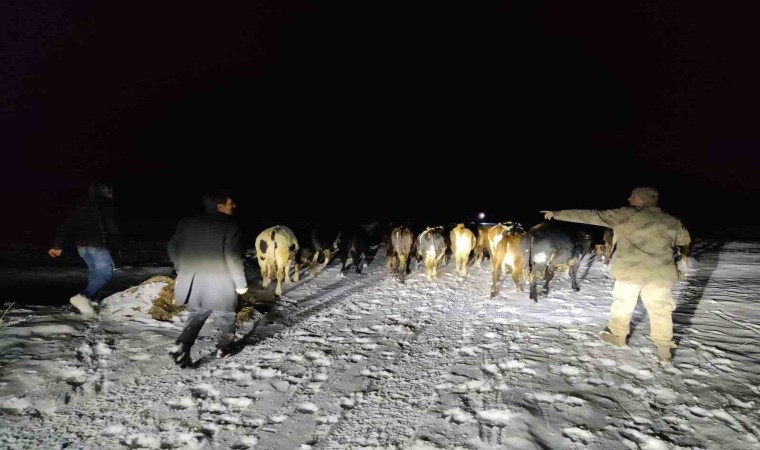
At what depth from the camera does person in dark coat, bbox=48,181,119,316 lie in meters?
6.24

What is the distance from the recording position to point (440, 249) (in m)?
9.86

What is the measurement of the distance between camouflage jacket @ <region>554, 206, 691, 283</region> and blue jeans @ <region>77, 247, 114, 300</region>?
22.0 feet

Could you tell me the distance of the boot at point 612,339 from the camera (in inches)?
208

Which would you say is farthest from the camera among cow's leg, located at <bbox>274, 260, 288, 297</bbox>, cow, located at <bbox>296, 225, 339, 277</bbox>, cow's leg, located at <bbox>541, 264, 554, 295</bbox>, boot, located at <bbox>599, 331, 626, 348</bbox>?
cow, located at <bbox>296, 225, 339, 277</bbox>

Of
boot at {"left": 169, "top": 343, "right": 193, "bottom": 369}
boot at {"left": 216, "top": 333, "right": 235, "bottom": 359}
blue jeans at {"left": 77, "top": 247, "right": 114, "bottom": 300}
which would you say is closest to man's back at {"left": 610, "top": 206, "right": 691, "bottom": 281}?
boot at {"left": 216, "top": 333, "right": 235, "bottom": 359}

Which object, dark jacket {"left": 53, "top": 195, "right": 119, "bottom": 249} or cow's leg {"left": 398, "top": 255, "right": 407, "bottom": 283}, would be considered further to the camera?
cow's leg {"left": 398, "top": 255, "right": 407, "bottom": 283}

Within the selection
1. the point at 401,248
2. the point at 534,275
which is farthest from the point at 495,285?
the point at 401,248

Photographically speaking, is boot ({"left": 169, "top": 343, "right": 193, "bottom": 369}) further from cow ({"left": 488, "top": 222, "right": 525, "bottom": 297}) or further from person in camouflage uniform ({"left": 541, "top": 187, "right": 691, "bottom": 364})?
cow ({"left": 488, "top": 222, "right": 525, "bottom": 297})

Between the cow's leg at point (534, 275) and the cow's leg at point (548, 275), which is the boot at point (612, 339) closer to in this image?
the cow's leg at point (534, 275)

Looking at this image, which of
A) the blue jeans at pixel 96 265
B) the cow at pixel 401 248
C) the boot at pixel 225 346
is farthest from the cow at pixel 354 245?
the boot at pixel 225 346

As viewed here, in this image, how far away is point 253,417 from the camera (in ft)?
12.2

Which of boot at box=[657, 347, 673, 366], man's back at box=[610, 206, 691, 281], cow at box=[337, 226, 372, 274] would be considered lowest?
boot at box=[657, 347, 673, 366]

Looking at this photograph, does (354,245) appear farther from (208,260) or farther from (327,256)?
(208,260)

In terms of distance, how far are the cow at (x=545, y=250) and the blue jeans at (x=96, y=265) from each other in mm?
6965
